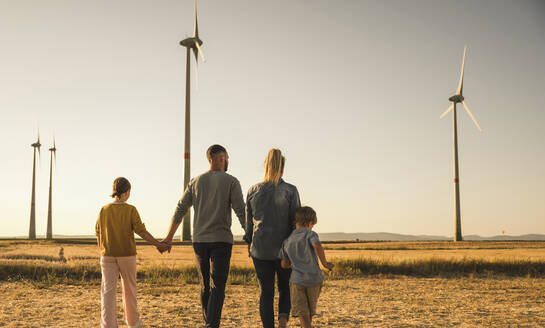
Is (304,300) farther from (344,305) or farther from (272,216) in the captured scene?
(344,305)

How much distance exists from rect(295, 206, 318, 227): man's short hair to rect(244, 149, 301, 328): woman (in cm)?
14

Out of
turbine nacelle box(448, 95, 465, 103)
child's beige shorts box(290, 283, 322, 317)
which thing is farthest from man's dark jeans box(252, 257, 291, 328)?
turbine nacelle box(448, 95, 465, 103)

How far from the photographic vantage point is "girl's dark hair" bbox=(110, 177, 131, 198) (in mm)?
Answer: 6617

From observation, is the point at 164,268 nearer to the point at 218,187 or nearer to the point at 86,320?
the point at 86,320

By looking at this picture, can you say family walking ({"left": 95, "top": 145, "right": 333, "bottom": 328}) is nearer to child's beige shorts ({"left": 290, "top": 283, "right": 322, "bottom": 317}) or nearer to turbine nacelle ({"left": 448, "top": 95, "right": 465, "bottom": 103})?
child's beige shorts ({"left": 290, "top": 283, "right": 322, "bottom": 317})

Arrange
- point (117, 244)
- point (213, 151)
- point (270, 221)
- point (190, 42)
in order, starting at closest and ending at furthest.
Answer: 1. point (270, 221)
2. point (117, 244)
3. point (213, 151)
4. point (190, 42)

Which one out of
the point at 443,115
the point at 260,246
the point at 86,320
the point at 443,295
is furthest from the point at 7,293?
the point at 443,115

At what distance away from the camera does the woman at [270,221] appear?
6.29 m

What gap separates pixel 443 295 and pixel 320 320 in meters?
4.78

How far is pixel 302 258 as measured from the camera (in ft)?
20.2

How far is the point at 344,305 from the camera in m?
10.1

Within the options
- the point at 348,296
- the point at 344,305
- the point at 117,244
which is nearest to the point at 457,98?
the point at 348,296

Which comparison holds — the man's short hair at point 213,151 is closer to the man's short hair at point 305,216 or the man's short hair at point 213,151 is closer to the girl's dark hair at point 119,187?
the girl's dark hair at point 119,187

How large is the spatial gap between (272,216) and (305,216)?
17.2 inches
